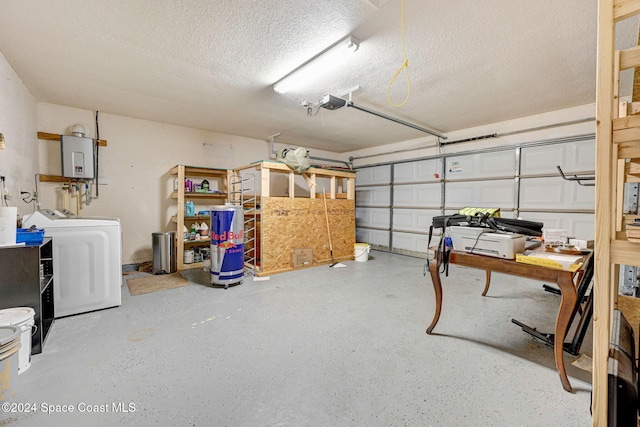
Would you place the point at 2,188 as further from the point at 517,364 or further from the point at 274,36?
the point at 517,364

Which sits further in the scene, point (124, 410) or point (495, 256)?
point (495, 256)

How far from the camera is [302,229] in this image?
16.3 feet

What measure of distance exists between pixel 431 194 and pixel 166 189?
591 centimetres

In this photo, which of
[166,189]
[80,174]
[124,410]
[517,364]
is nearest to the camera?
[124,410]

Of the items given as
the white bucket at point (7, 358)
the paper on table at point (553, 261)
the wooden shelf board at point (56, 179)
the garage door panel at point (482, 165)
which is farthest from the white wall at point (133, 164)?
the paper on table at point (553, 261)

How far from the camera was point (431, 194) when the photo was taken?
590 cm

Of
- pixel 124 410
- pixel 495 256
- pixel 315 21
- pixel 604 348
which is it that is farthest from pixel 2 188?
pixel 495 256

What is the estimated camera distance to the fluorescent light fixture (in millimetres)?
2434

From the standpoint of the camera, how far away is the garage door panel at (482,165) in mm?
4805

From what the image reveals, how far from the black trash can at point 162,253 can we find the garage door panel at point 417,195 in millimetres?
5321

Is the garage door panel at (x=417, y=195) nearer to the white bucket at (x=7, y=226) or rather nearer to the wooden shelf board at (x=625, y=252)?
the wooden shelf board at (x=625, y=252)

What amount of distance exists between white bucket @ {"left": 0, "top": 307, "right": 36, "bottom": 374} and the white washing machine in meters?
0.93

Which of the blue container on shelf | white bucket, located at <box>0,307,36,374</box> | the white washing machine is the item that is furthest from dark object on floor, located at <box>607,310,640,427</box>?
the white washing machine

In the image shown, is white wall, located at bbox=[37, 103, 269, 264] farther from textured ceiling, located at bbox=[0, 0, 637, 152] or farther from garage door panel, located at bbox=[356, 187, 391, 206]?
garage door panel, located at bbox=[356, 187, 391, 206]
